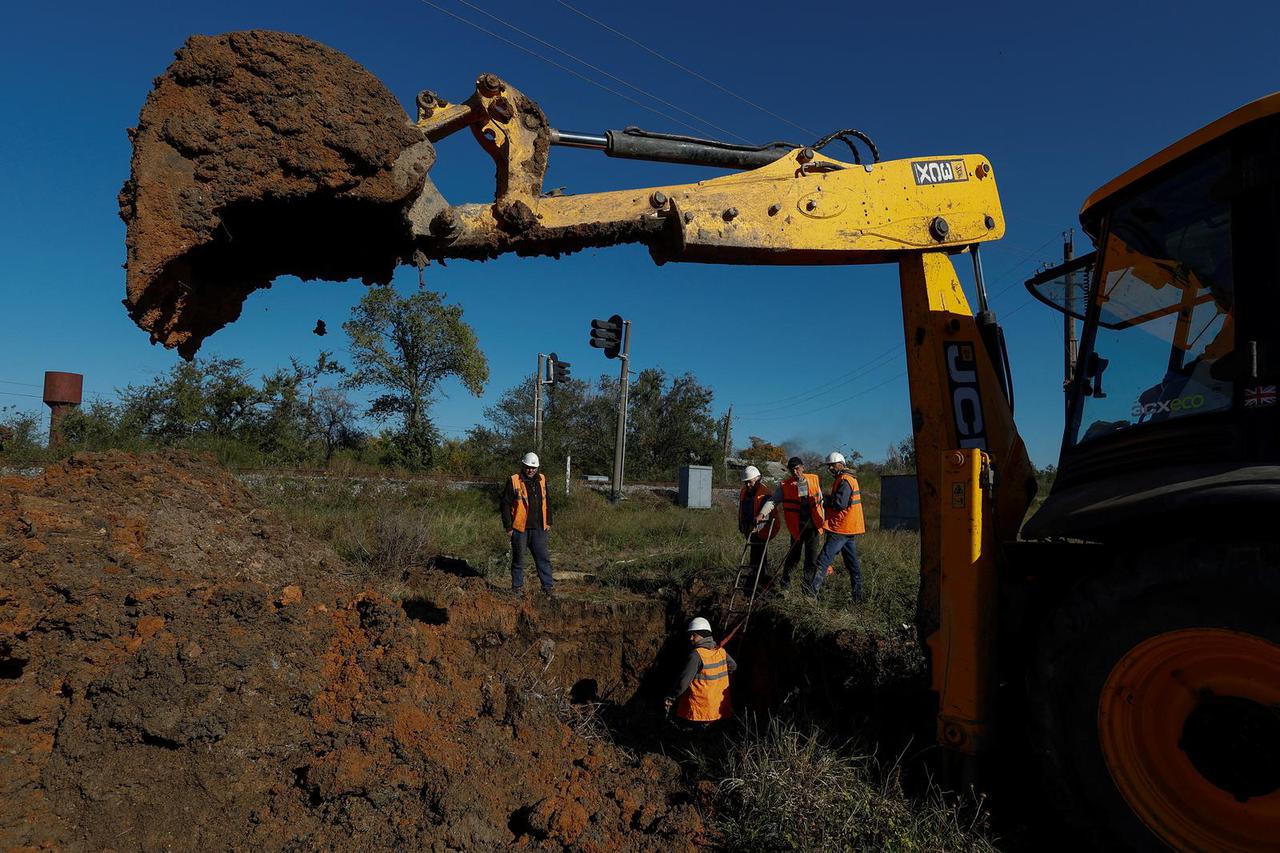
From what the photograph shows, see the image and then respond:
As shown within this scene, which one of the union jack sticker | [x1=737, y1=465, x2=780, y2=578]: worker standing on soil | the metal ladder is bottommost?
the metal ladder

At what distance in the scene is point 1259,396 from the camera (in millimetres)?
2451

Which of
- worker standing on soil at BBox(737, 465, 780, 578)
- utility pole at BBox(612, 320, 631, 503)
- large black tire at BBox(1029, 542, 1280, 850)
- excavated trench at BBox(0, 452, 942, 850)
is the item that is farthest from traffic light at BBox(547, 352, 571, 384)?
large black tire at BBox(1029, 542, 1280, 850)

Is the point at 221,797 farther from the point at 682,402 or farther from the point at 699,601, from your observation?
the point at 682,402

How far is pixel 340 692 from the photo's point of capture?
451 cm

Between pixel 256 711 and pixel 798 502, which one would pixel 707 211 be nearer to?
pixel 256 711

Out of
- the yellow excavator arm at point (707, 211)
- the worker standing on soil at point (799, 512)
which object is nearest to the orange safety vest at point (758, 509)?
the worker standing on soil at point (799, 512)

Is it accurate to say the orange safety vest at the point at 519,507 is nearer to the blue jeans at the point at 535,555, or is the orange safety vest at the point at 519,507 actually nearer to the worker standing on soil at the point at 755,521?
the blue jeans at the point at 535,555

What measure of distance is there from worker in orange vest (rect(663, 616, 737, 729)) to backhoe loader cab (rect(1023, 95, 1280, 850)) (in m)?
2.77

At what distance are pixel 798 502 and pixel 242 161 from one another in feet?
22.3

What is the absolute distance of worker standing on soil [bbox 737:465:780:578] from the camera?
8375 millimetres

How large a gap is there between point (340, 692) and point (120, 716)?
1.12 m

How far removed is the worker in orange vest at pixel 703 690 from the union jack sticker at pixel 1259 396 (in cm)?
376

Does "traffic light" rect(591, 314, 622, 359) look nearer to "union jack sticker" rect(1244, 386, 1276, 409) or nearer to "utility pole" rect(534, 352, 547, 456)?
"utility pole" rect(534, 352, 547, 456)

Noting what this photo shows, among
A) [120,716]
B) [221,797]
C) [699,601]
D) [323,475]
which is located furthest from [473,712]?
[323,475]
